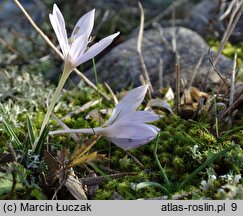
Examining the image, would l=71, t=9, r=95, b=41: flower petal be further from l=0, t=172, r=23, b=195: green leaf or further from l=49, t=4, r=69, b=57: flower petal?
l=0, t=172, r=23, b=195: green leaf

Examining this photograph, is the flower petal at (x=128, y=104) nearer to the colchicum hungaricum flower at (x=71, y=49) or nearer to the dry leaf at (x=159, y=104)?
the colchicum hungaricum flower at (x=71, y=49)

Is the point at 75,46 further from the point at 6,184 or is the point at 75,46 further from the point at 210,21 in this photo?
the point at 210,21

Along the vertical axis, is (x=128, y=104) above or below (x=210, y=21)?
below

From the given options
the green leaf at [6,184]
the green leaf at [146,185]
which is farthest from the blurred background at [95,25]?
the green leaf at [146,185]

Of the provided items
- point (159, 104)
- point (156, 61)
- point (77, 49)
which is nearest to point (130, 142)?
point (77, 49)

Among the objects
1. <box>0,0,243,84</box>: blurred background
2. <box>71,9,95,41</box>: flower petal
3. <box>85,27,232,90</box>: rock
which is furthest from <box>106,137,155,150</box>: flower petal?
<box>0,0,243,84</box>: blurred background

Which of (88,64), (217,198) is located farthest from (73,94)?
(217,198)

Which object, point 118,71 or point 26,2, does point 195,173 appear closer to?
point 118,71
